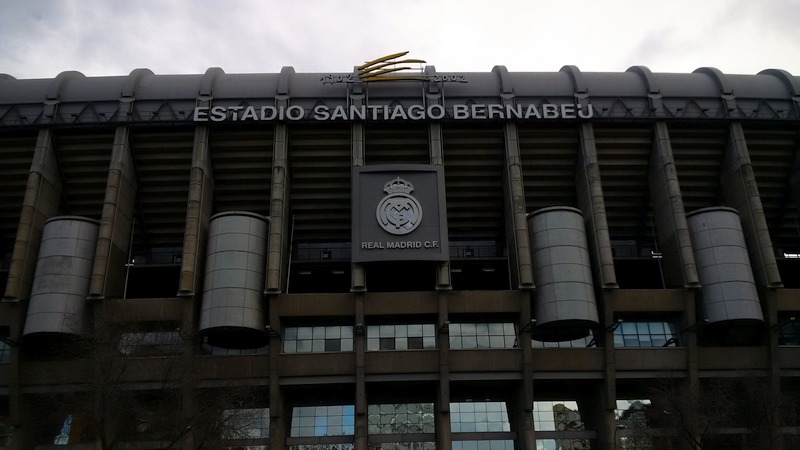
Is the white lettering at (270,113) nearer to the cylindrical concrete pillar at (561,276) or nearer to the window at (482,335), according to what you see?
the window at (482,335)

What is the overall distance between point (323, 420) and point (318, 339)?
6280 mm

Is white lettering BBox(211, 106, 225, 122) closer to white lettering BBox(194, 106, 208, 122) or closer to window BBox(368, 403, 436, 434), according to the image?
white lettering BBox(194, 106, 208, 122)

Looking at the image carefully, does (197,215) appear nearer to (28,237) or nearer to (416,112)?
(28,237)

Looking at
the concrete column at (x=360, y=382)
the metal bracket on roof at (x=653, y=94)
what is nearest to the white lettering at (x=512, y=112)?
the metal bracket on roof at (x=653, y=94)

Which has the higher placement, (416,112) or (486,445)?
(416,112)

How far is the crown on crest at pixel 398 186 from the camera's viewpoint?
51.2 meters

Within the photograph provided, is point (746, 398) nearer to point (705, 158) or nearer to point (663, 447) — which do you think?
point (663, 447)

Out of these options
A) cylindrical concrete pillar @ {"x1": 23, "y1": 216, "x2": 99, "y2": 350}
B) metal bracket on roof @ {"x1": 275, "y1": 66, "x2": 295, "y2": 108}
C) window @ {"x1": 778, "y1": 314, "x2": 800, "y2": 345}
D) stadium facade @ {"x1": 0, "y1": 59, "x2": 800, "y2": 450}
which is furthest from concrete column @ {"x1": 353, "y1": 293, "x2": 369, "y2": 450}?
window @ {"x1": 778, "y1": 314, "x2": 800, "y2": 345}

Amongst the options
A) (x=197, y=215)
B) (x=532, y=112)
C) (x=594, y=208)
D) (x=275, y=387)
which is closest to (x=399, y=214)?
(x=532, y=112)

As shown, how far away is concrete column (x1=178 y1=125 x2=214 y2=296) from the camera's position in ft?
158

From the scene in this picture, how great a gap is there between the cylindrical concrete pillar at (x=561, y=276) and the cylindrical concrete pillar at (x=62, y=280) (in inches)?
1284

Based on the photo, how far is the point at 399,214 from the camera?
50.5 m

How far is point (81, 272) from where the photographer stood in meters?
48.8

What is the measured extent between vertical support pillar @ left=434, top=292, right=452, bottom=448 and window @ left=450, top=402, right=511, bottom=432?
2.80 m
